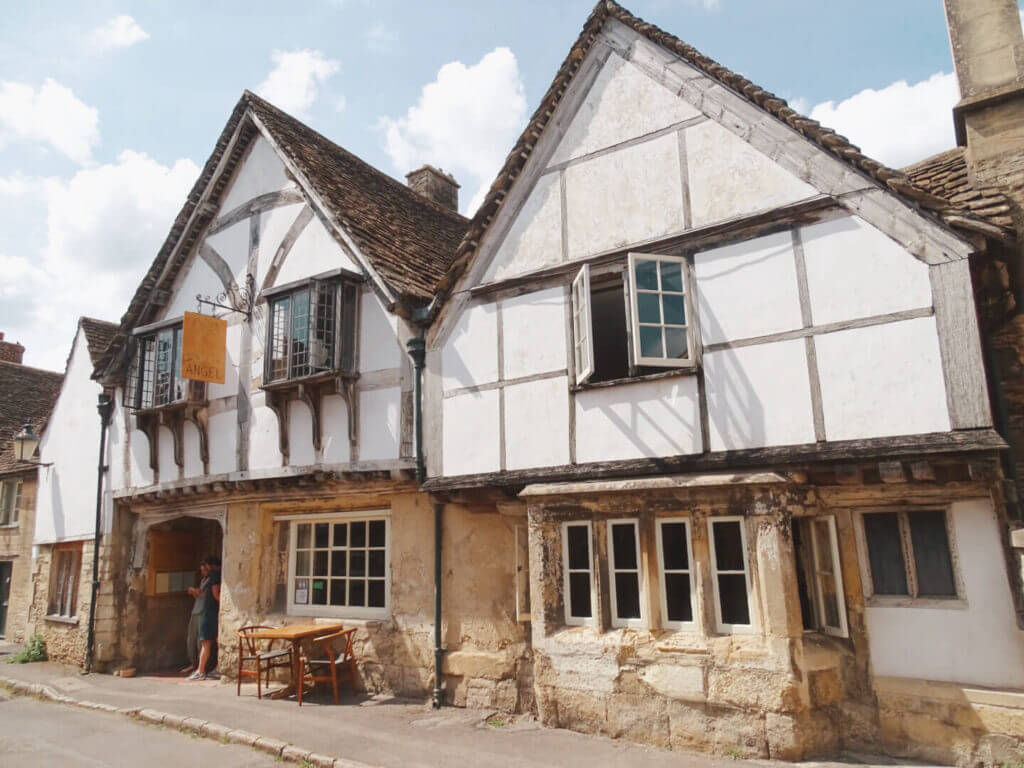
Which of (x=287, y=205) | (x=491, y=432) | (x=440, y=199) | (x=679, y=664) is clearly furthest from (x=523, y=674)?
(x=440, y=199)

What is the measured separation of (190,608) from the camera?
1215cm

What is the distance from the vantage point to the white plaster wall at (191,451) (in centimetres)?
1053

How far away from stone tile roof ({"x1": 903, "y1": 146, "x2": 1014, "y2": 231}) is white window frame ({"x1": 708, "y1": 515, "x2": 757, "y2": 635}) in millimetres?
3177

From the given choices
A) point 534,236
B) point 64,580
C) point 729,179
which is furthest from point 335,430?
point 64,580

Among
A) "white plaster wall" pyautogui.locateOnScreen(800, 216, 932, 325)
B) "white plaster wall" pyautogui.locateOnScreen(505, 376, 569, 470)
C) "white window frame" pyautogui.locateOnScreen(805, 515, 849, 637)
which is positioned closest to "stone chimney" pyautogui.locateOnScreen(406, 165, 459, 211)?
"white plaster wall" pyautogui.locateOnScreen(505, 376, 569, 470)

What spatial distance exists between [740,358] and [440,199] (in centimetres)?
1061

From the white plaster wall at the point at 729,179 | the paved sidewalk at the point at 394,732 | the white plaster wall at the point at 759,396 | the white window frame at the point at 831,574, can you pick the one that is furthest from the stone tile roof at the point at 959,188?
the paved sidewalk at the point at 394,732

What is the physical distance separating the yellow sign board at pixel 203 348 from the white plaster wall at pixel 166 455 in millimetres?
1338

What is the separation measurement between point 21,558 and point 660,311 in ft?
48.2

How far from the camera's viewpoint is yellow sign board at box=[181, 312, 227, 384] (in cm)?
997

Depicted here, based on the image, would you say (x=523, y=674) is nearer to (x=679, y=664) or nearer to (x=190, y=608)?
(x=679, y=664)

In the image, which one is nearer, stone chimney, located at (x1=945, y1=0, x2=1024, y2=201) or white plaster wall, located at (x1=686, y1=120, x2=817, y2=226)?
white plaster wall, located at (x1=686, y1=120, x2=817, y2=226)

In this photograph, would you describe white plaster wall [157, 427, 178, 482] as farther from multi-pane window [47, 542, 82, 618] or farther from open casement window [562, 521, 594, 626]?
open casement window [562, 521, 594, 626]

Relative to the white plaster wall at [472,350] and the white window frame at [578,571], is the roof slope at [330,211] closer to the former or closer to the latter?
the white plaster wall at [472,350]
